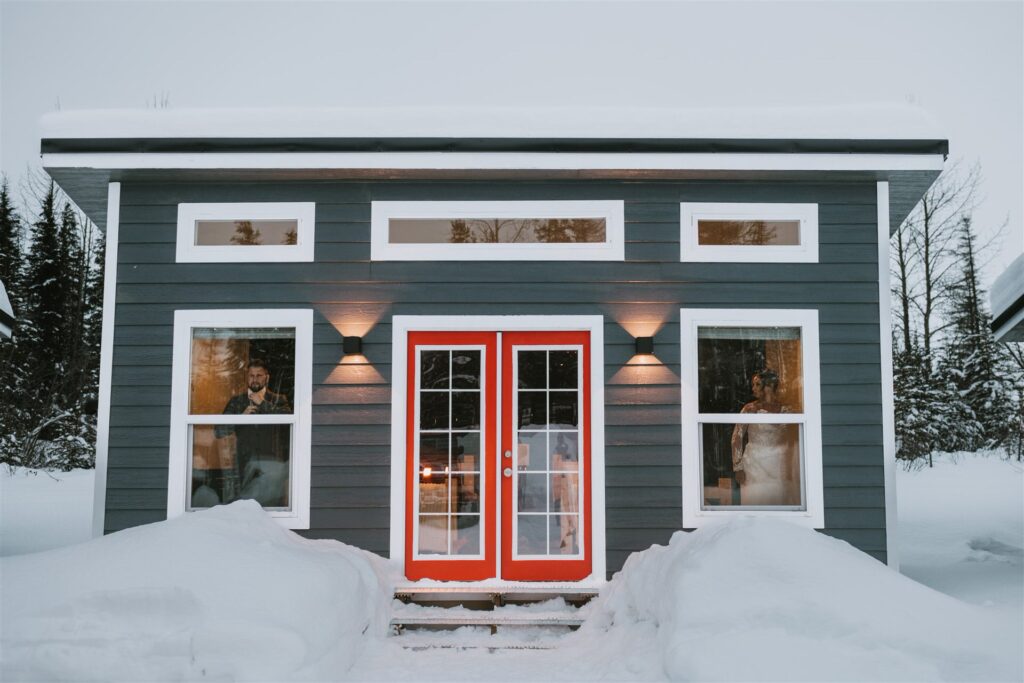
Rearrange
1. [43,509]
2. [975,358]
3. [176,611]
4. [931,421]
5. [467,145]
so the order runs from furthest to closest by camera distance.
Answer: [975,358], [931,421], [43,509], [467,145], [176,611]

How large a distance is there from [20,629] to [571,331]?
146 inches

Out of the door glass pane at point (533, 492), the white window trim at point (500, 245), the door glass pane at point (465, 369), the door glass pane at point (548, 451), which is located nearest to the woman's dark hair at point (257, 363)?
the white window trim at point (500, 245)

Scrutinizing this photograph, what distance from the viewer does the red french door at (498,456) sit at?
536 cm

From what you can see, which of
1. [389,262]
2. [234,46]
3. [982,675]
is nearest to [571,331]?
[389,262]

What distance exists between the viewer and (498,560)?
5355mm

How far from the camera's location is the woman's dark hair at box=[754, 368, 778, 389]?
5.46 metres

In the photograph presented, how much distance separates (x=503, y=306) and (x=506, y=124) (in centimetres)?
131

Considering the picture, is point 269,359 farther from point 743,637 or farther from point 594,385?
point 743,637

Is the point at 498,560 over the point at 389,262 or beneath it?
beneath

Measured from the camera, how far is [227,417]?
541 cm

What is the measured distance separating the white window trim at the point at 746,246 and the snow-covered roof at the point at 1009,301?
4.56 ft

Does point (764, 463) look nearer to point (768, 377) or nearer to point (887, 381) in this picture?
point (768, 377)

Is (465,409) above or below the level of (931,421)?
above

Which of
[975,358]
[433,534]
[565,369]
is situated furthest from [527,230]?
[975,358]
